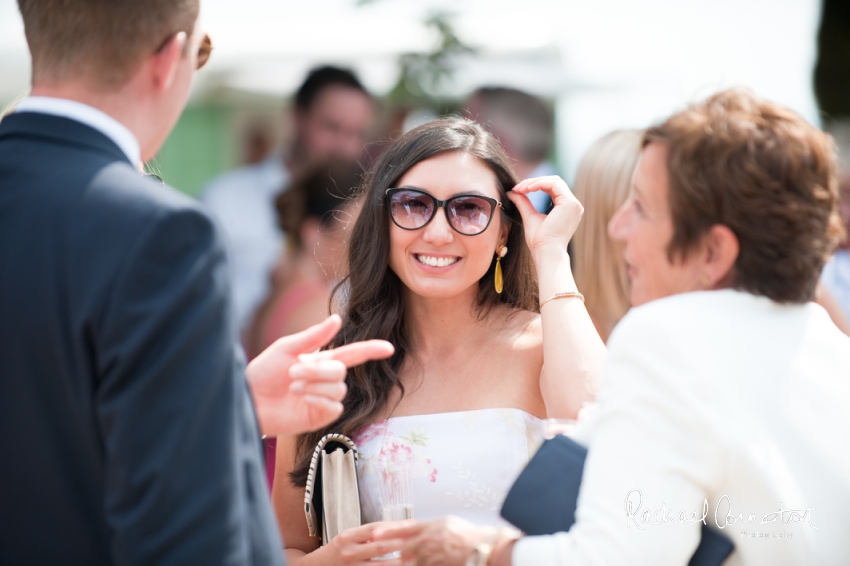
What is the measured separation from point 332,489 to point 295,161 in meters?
3.94

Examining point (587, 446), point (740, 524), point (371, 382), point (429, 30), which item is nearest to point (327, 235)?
point (429, 30)

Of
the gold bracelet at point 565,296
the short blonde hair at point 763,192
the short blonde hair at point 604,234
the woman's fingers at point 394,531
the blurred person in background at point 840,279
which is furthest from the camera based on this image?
the blurred person in background at point 840,279

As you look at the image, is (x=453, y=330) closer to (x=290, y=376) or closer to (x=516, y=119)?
(x=290, y=376)

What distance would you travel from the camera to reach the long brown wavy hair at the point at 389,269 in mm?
2828

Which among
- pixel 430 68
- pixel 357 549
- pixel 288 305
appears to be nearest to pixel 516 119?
pixel 430 68

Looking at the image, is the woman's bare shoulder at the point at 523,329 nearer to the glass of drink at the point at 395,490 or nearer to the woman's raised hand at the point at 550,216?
the woman's raised hand at the point at 550,216

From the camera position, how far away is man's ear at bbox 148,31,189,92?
1.61 meters

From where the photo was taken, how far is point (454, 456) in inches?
102

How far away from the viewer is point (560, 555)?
1.68m

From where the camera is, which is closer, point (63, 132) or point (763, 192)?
point (63, 132)

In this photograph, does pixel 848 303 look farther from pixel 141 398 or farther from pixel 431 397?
pixel 141 398

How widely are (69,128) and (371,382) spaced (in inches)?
56.1

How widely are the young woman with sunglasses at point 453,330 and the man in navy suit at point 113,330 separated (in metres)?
0.95

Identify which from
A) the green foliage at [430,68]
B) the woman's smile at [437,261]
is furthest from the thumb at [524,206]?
the green foliage at [430,68]
